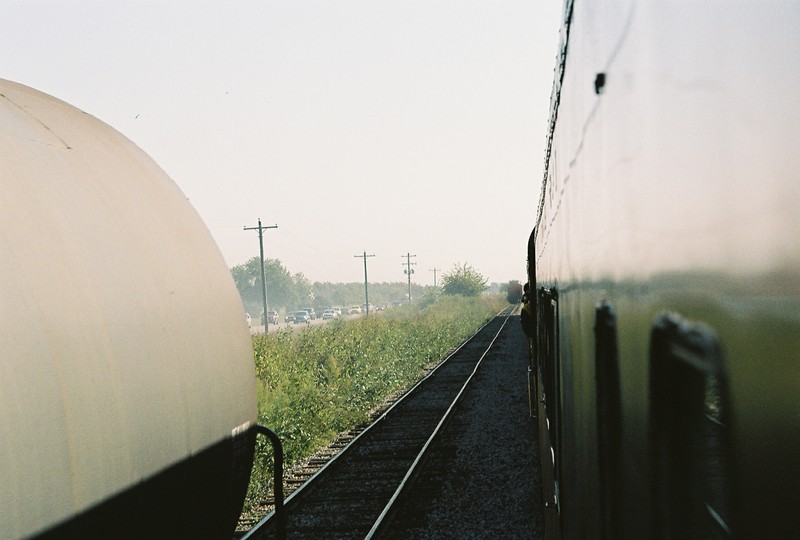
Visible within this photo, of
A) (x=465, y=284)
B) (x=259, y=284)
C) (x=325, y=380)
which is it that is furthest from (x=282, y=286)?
(x=325, y=380)

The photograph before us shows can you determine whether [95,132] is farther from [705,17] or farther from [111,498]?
[705,17]

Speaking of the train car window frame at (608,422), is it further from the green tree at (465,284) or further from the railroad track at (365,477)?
the green tree at (465,284)

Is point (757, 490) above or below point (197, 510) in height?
above

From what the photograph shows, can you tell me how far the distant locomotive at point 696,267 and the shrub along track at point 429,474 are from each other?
6946mm

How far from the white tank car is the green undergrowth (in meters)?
6.51

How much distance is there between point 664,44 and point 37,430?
7.27 ft

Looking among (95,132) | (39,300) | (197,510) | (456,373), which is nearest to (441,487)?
(197,510)

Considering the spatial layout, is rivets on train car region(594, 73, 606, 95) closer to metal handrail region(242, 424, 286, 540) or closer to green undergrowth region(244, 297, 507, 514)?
metal handrail region(242, 424, 286, 540)

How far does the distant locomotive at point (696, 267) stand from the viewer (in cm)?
78

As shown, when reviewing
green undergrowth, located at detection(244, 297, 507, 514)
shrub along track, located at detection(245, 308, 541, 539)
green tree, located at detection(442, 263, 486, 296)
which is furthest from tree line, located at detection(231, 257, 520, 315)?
shrub along track, located at detection(245, 308, 541, 539)

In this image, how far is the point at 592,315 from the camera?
2328mm

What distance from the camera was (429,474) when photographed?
11172 millimetres

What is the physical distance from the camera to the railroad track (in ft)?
28.9

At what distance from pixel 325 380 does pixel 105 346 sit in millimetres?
17854
